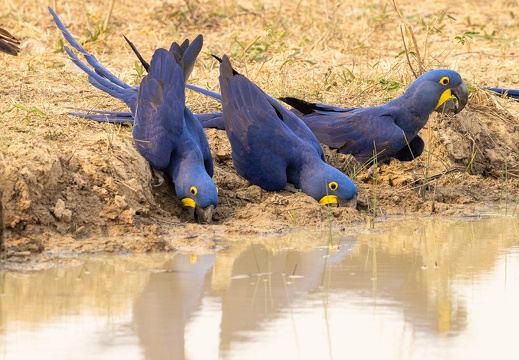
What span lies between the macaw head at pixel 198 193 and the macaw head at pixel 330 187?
668 mm

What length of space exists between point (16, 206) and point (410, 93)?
299 centimetres

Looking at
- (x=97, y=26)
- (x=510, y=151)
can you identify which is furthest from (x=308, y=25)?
(x=510, y=151)

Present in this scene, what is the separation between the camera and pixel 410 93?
6938 mm

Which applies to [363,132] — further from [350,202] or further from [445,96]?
[350,202]

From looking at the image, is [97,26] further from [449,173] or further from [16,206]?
[16,206]

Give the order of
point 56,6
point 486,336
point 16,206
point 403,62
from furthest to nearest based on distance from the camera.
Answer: point 56,6, point 403,62, point 16,206, point 486,336

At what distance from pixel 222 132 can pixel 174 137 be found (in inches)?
38.8

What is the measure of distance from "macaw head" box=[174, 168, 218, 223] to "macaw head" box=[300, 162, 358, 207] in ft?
2.19

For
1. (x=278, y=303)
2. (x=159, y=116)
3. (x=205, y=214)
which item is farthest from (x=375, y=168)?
(x=278, y=303)

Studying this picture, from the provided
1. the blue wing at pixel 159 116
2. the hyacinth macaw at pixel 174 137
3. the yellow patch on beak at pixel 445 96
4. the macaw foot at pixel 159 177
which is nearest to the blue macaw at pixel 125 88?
the hyacinth macaw at pixel 174 137

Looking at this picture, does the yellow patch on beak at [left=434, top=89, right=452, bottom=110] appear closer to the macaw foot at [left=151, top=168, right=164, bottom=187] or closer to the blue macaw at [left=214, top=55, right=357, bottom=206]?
the blue macaw at [left=214, top=55, right=357, bottom=206]

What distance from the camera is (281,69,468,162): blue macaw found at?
6.78 metres

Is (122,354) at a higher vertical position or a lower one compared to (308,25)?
lower

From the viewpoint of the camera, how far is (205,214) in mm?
5703
